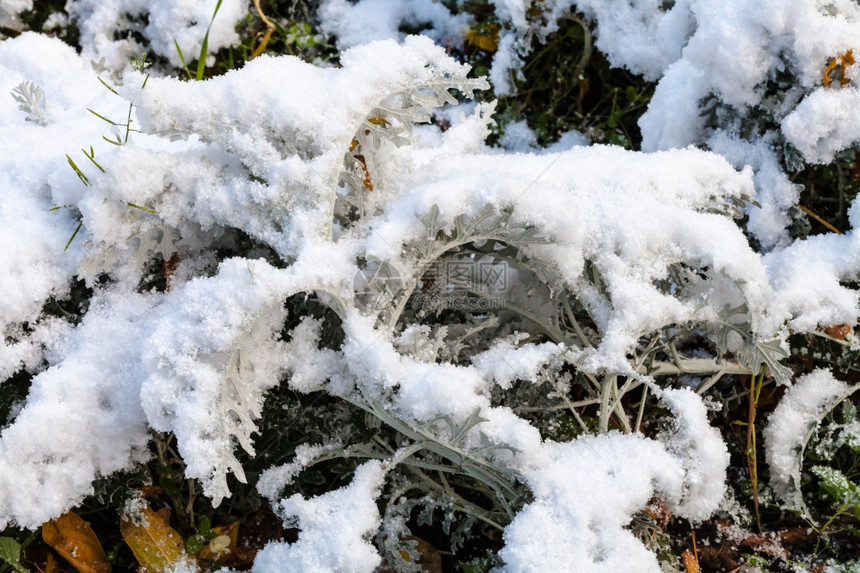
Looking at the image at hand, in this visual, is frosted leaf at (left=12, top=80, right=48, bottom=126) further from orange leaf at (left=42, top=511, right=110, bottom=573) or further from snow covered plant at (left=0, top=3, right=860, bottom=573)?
orange leaf at (left=42, top=511, right=110, bottom=573)

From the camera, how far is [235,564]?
197 cm

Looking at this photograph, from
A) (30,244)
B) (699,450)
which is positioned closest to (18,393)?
(30,244)

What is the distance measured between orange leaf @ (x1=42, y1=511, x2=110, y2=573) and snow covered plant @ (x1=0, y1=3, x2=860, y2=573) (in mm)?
192

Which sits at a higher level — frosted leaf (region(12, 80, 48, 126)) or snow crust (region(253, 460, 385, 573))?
frosted leaf (region(12, 80, 48, 126))

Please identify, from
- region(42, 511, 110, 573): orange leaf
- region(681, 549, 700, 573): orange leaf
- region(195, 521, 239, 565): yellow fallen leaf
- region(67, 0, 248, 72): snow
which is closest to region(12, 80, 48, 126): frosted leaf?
region(67, 0, 248, 72): snow

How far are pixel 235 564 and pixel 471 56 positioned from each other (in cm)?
199

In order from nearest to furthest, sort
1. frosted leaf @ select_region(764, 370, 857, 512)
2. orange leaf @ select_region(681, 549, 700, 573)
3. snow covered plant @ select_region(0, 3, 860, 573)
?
snow covered plant @ select_region(0, 3, 860, 573)
orange leaf @ select_region(681, 549, 700, 573)
frosted leaf @ select_region(764, 370, 857, 512)

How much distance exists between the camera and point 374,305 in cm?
Result: 164

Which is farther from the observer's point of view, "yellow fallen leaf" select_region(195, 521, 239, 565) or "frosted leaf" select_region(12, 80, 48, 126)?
"frosted leaf" select_region(12, 80, 48, 126)

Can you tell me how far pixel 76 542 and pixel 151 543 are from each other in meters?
0.22

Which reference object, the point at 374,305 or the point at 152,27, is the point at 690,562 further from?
the point at 152,27

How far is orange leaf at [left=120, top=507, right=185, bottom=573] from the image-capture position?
6.22 feet

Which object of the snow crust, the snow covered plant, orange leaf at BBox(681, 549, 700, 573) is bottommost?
orange leaf at BBox(681, 549, 700, 573)

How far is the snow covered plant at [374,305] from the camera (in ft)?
5.10
